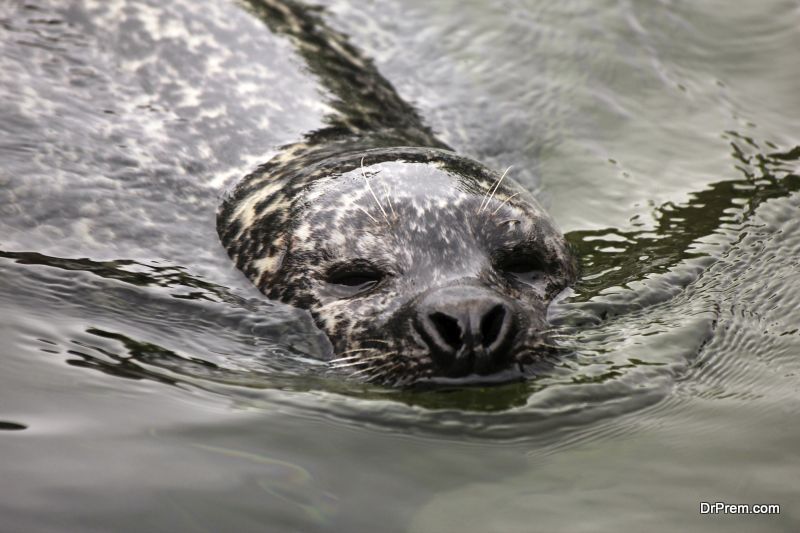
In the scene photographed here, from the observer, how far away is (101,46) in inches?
251

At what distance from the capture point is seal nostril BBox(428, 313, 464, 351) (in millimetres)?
4273

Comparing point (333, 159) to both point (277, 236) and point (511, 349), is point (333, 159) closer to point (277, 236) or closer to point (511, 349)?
point (277, 236)

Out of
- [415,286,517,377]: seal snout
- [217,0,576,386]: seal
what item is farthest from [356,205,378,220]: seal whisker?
[415,286,517,377]: seal snout

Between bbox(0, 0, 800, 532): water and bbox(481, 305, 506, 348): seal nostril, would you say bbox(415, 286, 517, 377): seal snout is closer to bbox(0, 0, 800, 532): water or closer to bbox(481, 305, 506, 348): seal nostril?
bbox(481, 305, 506, 348): seal nostril

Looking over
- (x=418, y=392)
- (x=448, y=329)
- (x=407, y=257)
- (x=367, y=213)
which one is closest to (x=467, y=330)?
(x=448, y=329)

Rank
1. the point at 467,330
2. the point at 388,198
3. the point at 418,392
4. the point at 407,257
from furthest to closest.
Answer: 1. the point at 388,198
2. the point at 407,257
3. the point at 418,392
4. the point at 467,330

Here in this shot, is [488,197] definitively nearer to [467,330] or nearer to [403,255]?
[403,255]

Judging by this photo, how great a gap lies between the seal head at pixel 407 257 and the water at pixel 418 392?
0.13 m

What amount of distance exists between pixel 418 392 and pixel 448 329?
261 millimetres

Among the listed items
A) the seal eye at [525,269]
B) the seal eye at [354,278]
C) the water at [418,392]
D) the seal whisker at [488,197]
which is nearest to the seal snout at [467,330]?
the water at [418,392]

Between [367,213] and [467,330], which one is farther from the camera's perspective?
[367,213]

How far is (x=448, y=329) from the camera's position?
431 centimetres

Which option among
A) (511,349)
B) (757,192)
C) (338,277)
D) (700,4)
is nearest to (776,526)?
(511,349)

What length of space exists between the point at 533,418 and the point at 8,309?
213cm
